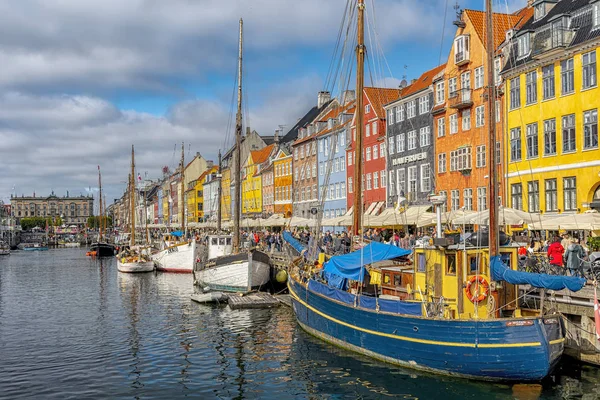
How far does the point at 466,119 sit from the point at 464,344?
3293 cm

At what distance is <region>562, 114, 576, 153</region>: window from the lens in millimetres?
37875

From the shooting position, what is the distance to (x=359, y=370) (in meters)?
21.1

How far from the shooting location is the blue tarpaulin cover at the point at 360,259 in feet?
77.5

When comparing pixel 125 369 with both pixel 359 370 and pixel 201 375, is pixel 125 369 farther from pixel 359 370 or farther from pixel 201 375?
pixel 359 370

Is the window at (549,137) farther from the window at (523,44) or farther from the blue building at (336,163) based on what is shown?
the blue building at (336,163)

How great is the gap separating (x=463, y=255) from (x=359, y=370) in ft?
17.0

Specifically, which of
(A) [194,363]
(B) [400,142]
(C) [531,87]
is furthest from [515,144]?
(A) [194,363]

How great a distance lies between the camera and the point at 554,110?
39312 mm

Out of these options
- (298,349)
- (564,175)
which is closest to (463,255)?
(298,349)

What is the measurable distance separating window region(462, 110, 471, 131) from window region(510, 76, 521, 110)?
16.1 feet

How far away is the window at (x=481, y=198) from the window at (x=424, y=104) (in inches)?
421

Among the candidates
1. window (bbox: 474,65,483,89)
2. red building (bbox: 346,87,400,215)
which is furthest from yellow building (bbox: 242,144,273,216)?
window (bbox: 474,65,483,89)

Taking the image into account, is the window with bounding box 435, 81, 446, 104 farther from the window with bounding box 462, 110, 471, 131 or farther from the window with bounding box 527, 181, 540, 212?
the window with bounding box 527, 181, 540, 212

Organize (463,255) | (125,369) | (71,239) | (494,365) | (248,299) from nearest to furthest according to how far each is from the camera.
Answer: (494,365)
(463,255)
(125,369)
(248,299)
(71,239)
